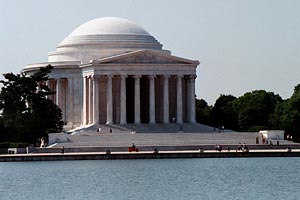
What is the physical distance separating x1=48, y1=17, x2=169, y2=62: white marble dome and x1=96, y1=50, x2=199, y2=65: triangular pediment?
11.1 ft

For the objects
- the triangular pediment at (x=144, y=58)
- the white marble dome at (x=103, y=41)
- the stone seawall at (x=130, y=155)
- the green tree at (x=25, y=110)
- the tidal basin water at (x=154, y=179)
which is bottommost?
the tidal basin water at (x=154, y=179)

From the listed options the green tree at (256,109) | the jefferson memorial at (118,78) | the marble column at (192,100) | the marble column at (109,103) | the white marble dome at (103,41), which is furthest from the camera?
the green tree at (256,109)

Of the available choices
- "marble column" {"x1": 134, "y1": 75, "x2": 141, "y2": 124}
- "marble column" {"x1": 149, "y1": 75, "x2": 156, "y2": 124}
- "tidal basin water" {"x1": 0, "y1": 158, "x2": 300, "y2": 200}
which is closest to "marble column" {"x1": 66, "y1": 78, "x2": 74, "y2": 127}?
"marble column" {"x1": 134, "y1": 75, "x2": 141, "y2": 124}

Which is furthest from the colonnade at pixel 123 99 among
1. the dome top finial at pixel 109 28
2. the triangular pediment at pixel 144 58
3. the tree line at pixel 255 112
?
the tree line at pixel 255 112

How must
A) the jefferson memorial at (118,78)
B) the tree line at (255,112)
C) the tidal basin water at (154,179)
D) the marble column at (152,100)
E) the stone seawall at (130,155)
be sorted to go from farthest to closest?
1. the tree line at (255,112)
2. the marble column at (152,100)
3. the jefferson memorial at (118,78)
4. the stone seawall at (130,155)
5. the tidal basin water at (154,179)

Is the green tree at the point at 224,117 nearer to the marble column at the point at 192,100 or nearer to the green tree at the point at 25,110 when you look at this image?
the marble column at the point at 192,100

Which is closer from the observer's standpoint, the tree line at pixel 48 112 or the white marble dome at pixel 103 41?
the tree line at pixel 48 112

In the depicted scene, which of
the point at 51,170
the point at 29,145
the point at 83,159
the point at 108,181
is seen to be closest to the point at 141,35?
the point at 29,145

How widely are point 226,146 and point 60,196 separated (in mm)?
53697

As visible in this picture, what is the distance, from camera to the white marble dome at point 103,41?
6634 inches

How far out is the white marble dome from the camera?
553 feet

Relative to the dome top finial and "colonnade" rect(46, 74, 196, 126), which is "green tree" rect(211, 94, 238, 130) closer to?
"colonnade" rect(46, 74, 196, 126)

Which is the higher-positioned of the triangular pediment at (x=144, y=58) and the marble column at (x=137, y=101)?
the triangular pediment at (x=144, y=58)

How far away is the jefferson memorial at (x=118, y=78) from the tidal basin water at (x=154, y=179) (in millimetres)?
33787
